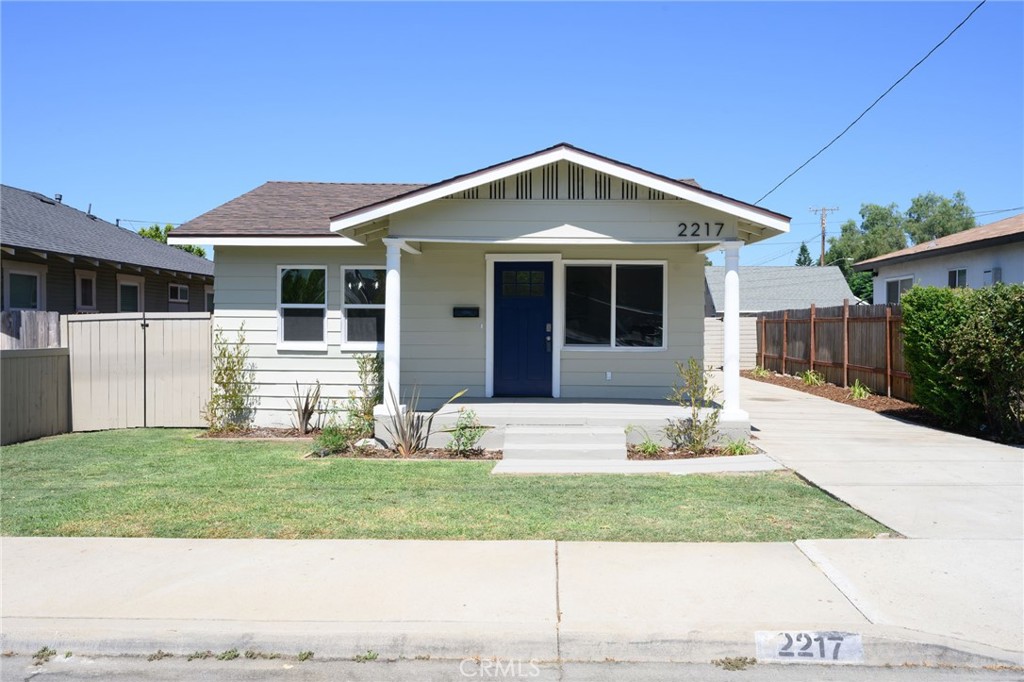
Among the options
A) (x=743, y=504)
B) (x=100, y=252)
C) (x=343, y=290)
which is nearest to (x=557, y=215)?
(x=343, y=290)

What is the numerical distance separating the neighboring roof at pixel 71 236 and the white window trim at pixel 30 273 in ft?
1.78

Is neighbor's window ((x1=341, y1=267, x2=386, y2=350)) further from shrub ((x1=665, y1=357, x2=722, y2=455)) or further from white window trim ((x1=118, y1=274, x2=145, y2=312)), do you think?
white window trim ((x1=118, y1=274, x2=145, y2=312))

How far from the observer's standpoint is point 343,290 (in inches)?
513

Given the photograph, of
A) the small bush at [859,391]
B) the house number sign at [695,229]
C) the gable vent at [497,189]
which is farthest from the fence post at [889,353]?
the gable vent at [497,189]

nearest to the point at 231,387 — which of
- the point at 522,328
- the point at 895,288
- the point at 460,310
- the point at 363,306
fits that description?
the point at 363,306

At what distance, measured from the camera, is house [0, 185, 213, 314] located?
1655 centimetres

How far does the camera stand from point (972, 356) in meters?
11.2

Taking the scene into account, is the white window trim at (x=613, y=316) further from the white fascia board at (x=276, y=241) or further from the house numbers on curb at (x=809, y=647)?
the house numbers on curb at (x=809, y=647)

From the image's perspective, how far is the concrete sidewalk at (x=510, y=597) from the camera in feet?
15.5

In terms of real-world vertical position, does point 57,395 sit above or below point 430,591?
above

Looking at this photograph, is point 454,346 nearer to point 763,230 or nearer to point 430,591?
point 763,230

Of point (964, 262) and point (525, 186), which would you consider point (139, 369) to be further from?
point (964, 262)

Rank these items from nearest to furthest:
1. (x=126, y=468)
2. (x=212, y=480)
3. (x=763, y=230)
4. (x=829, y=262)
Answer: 1. (x=212, y=480)
2. (x=126, y=468)
3. (x=763, y=230)
4. (x=829, y=262)

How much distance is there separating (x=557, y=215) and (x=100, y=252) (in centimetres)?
1313
